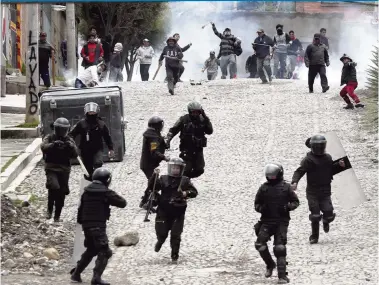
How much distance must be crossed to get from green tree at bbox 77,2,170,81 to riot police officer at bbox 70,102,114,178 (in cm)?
3365

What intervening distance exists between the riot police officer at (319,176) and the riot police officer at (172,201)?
1847 millimetres

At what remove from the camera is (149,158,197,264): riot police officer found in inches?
538

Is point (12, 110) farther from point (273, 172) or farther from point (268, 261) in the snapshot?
point (268, 261)

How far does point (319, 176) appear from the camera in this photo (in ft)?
49.4

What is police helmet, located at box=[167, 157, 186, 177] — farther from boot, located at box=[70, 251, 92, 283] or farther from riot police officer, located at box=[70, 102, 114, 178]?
riot police officer, located at box=[70, 102, 114, 178]

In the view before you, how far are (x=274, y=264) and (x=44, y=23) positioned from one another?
34.8 m

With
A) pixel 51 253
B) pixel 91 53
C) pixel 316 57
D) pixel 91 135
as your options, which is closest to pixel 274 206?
pixel 51 253

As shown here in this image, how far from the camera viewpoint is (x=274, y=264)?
511 inches

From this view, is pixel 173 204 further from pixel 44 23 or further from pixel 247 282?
pixel 44 23

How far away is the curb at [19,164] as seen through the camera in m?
18.1

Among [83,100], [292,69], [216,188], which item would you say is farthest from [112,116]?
[292,69]

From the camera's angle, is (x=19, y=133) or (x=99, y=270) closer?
(x=99, y=270)

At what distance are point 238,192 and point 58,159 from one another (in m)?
3.23

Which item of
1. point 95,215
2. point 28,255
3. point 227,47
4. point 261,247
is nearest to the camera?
point 95,215
